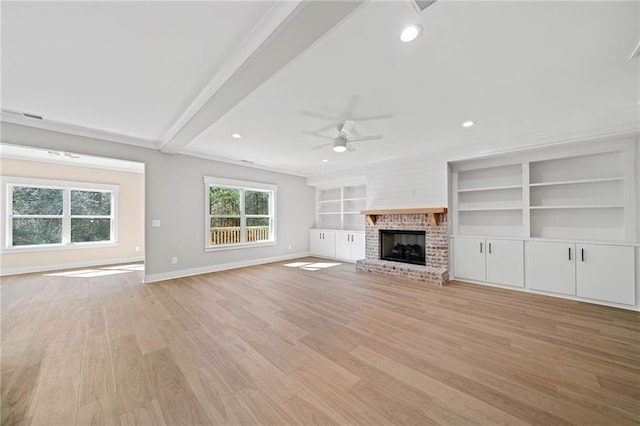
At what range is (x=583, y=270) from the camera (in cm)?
339

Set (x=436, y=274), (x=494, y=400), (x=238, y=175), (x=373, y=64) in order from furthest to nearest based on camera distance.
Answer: (x=238, y=175) < (x=436, y=274) < (x=373, y=64) < (x=494, y=400)

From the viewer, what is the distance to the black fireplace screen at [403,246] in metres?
5.17

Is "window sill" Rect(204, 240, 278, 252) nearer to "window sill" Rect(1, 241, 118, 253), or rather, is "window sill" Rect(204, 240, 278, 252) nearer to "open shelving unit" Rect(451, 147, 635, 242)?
"window sill" Rect(1, 241, 118, 253)

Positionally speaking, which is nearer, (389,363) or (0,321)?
(389,363)

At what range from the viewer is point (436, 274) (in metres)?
4.27

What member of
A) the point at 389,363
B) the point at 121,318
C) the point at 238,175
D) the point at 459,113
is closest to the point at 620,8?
the point at 459,113

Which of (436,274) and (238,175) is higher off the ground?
(238,175)

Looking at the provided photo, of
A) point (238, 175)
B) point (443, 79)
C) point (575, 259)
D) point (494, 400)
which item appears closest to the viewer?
point (494, 400)

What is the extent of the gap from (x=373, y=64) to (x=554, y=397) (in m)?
2.94

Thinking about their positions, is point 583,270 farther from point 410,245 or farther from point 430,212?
point 410,245

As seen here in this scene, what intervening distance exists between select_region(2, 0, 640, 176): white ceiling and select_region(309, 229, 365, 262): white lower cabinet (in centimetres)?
336

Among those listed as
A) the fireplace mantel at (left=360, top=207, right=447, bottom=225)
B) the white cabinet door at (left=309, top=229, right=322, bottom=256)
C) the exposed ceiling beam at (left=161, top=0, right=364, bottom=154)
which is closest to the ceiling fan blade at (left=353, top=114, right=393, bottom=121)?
the exposed ceiling beam at (left=161, top=0, right=364, bottom=154)

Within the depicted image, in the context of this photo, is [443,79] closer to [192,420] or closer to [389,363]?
[389,363]

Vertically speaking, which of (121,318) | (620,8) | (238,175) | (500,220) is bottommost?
(121,318)
